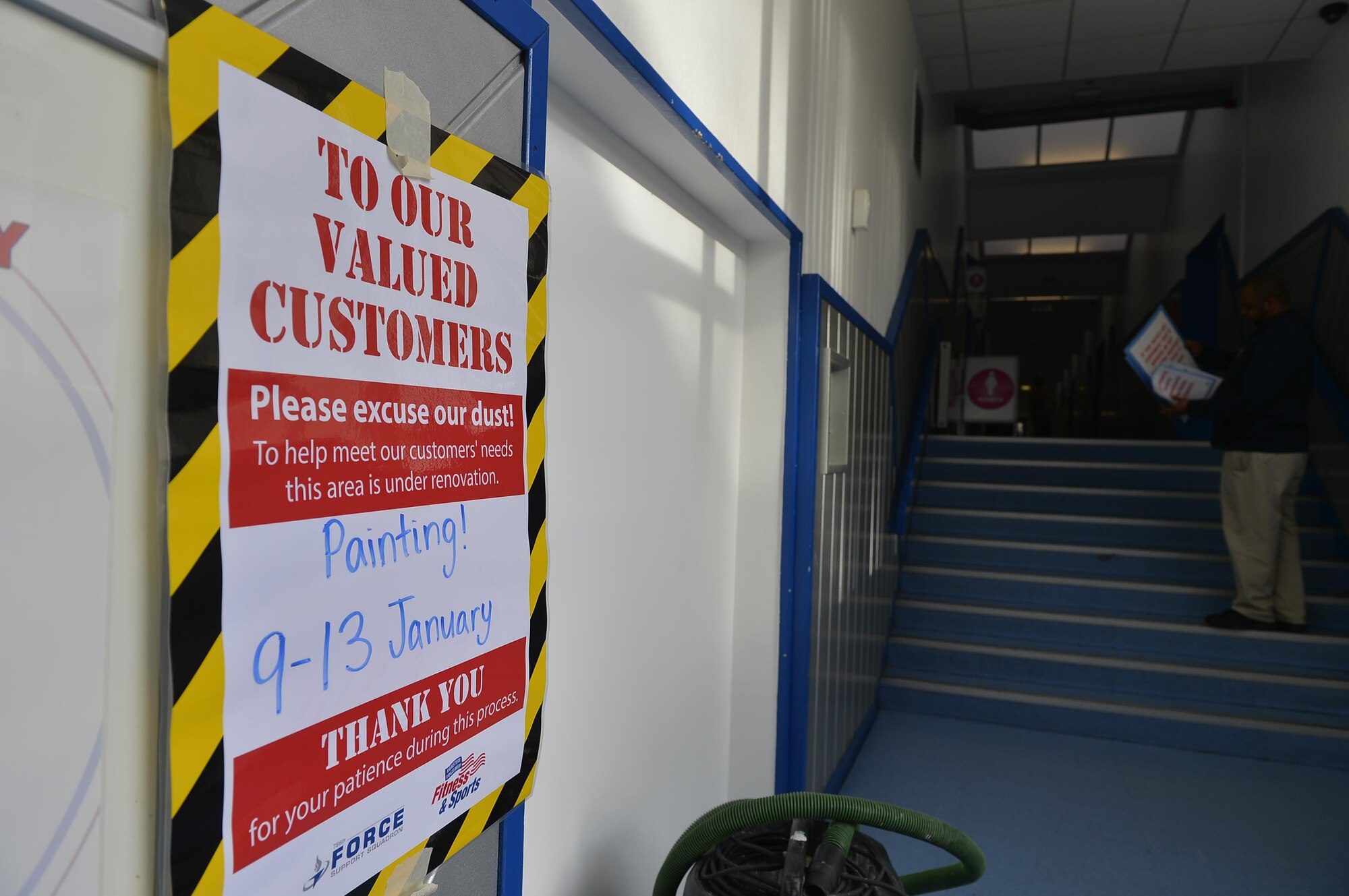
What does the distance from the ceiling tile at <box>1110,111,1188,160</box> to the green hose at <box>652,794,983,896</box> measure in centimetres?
836

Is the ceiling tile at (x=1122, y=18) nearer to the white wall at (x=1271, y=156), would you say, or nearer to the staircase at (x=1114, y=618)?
the white wall at (x=1271, y=156)

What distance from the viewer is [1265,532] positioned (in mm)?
4164

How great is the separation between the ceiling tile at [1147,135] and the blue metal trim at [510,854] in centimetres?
886

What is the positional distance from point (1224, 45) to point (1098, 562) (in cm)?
328

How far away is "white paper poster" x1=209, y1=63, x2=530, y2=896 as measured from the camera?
694 millimetres

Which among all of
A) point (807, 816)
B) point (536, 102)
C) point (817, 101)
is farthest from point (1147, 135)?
point (536, 102)

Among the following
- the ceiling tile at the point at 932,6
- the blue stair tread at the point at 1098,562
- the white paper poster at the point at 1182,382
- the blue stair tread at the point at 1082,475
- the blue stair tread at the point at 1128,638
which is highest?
the ceiling tile at the point at 932,6

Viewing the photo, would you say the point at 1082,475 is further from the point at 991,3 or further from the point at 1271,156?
the point at 991,3

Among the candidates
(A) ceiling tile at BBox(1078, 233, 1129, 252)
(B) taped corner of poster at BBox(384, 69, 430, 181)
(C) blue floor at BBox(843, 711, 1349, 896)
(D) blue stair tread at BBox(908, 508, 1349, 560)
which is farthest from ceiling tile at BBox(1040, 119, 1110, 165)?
(B) taped corner of poster at BBox(384, 69, 430, 181)

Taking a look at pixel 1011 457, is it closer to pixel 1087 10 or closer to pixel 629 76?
pixel 1087 10

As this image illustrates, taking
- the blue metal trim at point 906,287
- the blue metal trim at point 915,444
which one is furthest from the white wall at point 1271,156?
the blue metal trim at point 915,444

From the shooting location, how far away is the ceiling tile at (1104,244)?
13.6 meters

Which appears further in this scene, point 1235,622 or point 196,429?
point 1235,622

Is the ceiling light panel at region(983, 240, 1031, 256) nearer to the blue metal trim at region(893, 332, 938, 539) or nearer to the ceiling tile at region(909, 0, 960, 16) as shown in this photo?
the blue metal trim at region(893, 332, 938, 539)
